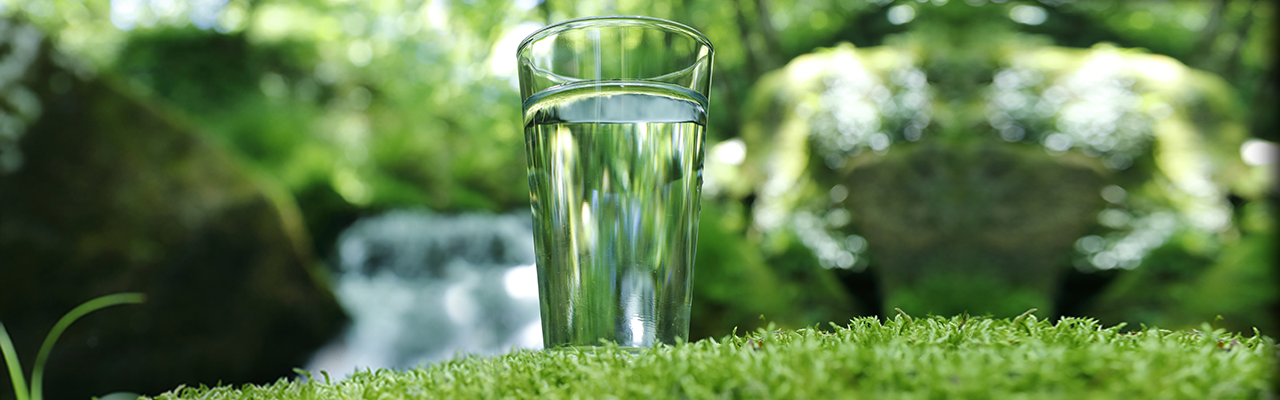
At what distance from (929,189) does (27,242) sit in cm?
527

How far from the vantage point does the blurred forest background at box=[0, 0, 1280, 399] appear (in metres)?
3.63

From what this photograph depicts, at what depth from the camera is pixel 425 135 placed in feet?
26.0

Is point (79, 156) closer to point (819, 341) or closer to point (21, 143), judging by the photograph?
point (21, 143)

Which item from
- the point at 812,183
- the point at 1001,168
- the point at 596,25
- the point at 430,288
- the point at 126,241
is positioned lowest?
the point at 430,288

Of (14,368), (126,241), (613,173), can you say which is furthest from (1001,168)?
(126,241)

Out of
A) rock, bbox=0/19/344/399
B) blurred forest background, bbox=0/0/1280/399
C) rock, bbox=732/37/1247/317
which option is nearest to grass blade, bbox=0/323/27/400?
blurred forest background, bbox=0/0/1280/399

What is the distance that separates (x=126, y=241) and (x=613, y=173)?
3.87 meters

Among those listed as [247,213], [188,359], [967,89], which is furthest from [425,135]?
[967,89]

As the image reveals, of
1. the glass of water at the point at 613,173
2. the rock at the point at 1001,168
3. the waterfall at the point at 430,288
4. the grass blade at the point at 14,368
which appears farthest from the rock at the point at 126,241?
the rock at the point at 1001,168

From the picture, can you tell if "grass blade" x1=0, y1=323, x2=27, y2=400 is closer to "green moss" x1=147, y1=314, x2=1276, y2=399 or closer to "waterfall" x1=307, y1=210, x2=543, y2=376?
"green moss" x1=147, y1=314, x2=1276, y2=399

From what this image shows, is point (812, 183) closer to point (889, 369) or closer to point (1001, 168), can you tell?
point (1001, 168)

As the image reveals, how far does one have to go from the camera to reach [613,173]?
3.40 ft

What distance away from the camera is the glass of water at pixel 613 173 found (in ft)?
3.33

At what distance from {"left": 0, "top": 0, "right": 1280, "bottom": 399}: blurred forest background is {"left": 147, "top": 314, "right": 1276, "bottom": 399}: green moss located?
2182 millimetres
